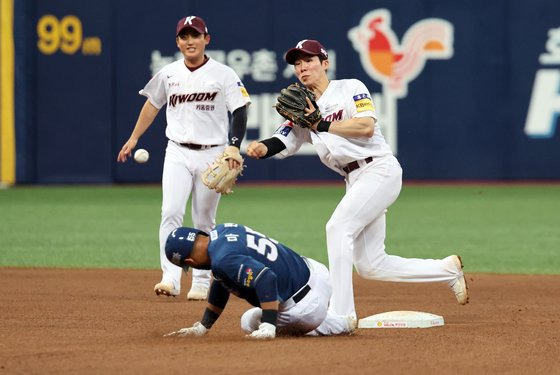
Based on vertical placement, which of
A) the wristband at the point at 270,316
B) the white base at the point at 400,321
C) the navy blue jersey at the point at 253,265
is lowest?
the white base at the point at 400,321

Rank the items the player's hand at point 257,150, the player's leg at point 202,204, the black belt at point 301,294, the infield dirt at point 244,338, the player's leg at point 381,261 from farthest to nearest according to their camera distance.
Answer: the player's leg at point 202,204 < the player's leg at point 381,261 < the player's hand at point 257,150 < the black belt at point 301,294 < the infield dirt at point 244,338

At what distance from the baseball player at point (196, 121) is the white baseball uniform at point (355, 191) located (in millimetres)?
1524

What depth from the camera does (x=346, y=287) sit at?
652 cm

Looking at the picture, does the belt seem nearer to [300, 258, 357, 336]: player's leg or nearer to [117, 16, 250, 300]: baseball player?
[300, 258, 357, 336]: player's leg

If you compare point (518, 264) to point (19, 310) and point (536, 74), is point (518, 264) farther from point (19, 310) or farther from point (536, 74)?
point (536, 74)

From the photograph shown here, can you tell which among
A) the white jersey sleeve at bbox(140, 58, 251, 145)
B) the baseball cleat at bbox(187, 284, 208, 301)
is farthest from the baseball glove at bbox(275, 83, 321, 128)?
the baseball cleat at bbox(187, 284, 208, 301)

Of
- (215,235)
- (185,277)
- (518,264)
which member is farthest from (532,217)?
(215,235)

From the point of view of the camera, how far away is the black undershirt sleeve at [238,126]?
8008 mm

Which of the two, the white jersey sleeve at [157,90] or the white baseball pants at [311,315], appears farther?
the white jersey sleeve at [157,90]

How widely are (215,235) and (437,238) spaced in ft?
21.4

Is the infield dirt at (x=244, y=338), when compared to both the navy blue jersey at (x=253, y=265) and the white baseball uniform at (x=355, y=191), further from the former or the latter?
the white baseball uniform at (x=355, y=191)

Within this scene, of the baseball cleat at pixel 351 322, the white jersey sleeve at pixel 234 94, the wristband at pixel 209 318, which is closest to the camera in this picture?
the wristband at pixel 209 318

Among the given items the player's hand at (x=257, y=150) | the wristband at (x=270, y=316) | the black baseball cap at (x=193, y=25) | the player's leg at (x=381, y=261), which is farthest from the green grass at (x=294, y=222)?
the wristband at (x=270, y=316)

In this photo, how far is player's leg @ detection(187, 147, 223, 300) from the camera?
8305mm
